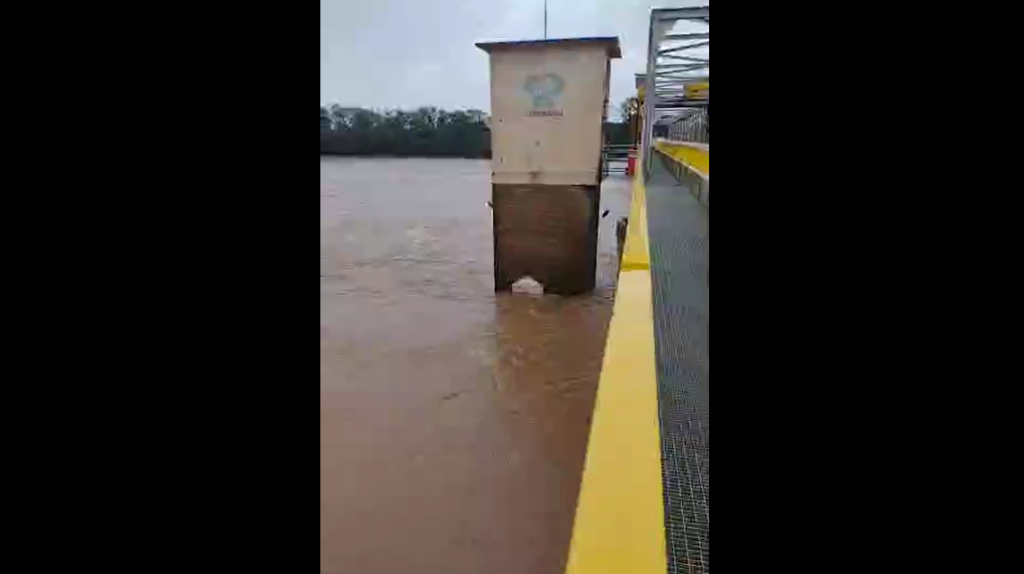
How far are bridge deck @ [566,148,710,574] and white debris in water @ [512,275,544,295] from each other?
92.6 inches

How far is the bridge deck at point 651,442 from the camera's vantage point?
2.64 feet

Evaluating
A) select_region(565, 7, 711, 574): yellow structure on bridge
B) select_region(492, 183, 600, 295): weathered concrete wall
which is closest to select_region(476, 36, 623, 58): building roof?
select_region(492, 183, 600, 295): weathered concrete wall

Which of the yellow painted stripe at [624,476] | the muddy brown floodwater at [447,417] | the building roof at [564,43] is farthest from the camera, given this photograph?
the building roof at [564,43]

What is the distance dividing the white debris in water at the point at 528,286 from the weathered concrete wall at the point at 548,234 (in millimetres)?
24

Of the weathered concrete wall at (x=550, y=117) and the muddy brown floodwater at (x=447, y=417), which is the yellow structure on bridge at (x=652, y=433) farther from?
the weathered concrete wall at (x=550, y=117)

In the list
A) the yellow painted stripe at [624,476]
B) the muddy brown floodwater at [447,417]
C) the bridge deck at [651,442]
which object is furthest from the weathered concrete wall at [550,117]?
the yellow painted stripe at [624,476]

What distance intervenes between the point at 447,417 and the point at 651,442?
1.53 metres

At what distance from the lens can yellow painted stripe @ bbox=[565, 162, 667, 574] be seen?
783mm

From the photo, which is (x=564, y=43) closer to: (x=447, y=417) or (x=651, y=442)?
(x=447, y=417)
